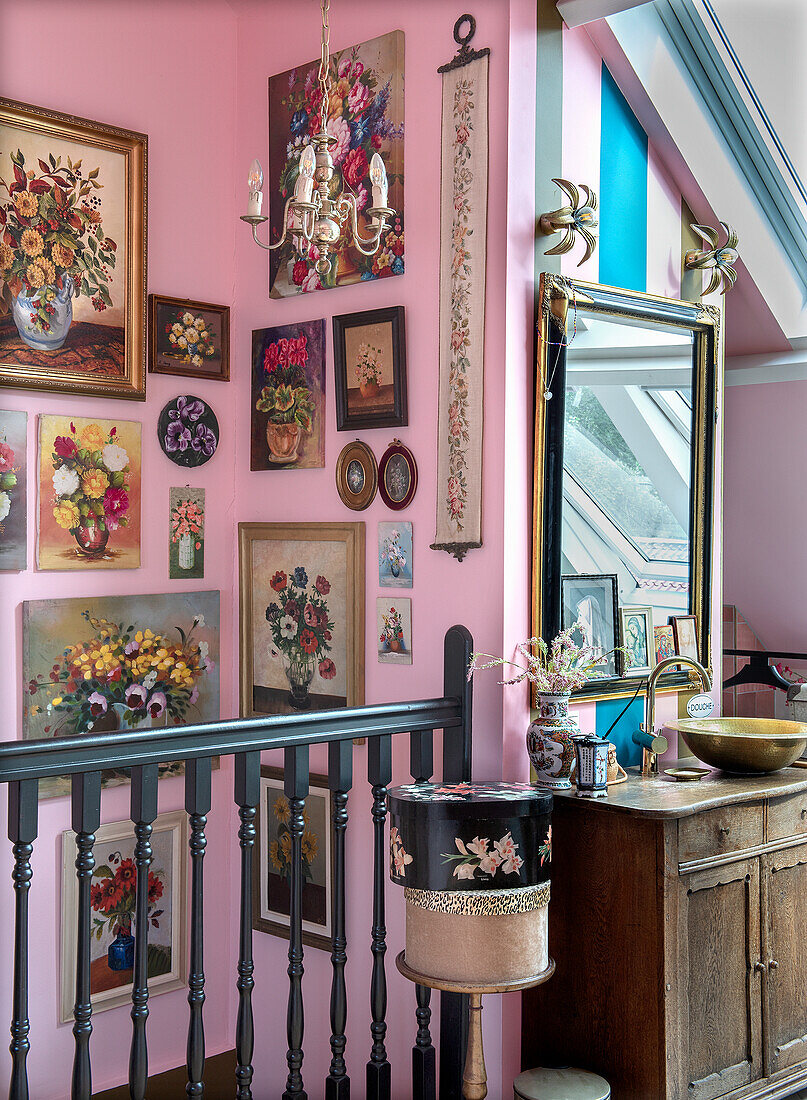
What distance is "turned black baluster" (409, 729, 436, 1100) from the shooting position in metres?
2.95

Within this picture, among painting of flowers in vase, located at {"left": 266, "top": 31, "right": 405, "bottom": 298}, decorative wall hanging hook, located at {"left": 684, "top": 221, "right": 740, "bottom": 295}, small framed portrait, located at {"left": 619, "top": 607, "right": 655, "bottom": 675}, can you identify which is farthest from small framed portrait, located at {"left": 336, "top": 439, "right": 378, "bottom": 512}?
decorative wall hanging hook, located at {"left": 684, "top": 221, "right": 740, "bottom": 295}

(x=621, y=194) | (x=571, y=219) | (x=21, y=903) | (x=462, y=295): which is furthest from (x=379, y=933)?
(x=621, y=194)

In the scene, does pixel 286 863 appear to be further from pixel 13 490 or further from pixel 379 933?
pixel 13 490

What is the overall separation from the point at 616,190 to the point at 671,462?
88cm

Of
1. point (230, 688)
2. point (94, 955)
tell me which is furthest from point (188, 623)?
point (94, 955)

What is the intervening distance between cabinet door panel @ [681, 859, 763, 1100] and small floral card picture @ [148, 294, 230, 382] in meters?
2.24

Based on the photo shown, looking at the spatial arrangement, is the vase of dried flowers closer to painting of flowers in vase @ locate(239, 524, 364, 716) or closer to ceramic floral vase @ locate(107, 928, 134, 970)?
painting of flowers in vase @ locate(239, 524, 364, 716)

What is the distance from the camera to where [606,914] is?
289cm

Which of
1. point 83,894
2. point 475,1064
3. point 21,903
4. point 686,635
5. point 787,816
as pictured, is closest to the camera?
point 21,903

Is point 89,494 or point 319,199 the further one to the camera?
point 89,494

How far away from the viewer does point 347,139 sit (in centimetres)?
350

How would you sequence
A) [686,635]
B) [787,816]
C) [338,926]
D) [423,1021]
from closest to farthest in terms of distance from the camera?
[338,926] → [423,1021] → [787,816] → [686,635]

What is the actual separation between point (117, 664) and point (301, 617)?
61 cm

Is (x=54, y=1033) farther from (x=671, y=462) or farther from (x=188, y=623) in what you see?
(x=671, y=462)
